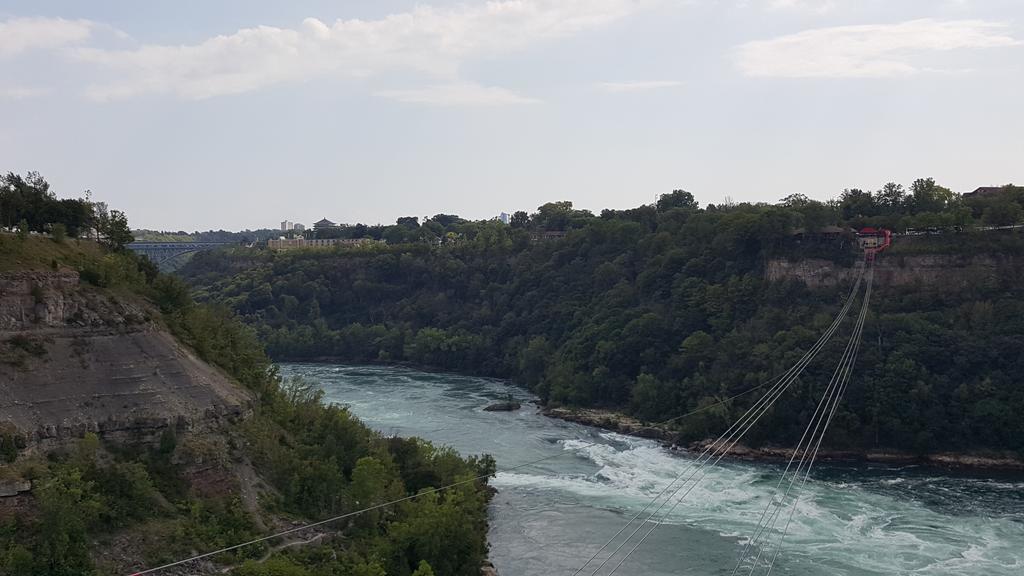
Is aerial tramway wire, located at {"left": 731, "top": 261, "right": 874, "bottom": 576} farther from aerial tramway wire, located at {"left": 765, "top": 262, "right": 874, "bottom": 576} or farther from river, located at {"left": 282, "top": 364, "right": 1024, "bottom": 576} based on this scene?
river, located at {"left": 282, "top": 364, "right": 1024, "bottom": 576}

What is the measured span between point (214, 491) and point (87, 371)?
15.3ft

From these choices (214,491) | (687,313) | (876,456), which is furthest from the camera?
(687,313)

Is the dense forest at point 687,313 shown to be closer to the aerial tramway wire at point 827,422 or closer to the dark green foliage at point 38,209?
the aerial tramway wire at point 827,422

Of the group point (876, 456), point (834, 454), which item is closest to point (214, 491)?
point (834, 454)

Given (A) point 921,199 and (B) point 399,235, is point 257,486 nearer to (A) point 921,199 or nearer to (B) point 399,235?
(A) point 921,199

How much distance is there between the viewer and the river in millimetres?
34312

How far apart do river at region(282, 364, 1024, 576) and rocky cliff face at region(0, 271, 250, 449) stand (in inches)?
497

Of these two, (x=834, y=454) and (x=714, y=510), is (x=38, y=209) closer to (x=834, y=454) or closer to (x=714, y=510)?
(x=714, y=510)

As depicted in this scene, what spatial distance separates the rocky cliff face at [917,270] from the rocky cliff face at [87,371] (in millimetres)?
42080

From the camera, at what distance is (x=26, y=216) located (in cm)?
3234

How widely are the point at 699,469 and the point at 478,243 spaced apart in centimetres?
5332

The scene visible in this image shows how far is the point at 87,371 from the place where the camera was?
86.1ft

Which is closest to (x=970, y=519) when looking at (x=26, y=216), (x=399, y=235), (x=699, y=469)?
(x=699, y=469)

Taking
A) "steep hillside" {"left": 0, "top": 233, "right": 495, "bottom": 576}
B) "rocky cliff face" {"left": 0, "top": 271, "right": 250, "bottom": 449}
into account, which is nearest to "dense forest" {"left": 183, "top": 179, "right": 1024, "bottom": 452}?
"steep hillside" {"left": 0, "top": 233, "right": 495, "bottom": 576}
